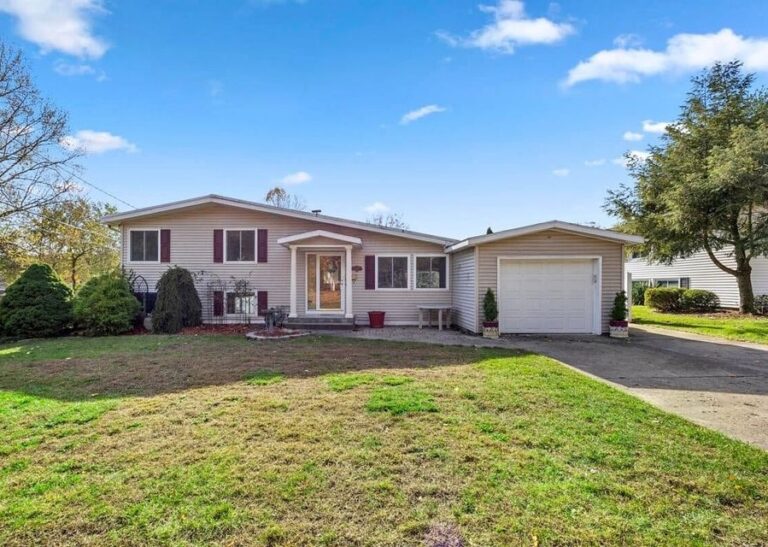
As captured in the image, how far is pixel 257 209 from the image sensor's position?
12820 mm

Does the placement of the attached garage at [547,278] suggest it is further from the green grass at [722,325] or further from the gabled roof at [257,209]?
the green grass at [722,325]

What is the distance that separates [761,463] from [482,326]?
7.52 metres

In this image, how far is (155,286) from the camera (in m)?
12.9

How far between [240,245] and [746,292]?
19.1 meters

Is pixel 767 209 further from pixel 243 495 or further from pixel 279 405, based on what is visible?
pixel 243 495

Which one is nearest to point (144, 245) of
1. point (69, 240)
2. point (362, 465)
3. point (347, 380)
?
point (347, 380)

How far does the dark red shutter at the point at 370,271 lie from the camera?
1296 cm

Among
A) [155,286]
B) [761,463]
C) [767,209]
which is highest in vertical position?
[767,209]

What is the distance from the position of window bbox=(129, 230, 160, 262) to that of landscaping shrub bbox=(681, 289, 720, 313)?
70.7 ft

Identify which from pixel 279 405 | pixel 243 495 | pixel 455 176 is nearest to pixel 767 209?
pixel 455 176

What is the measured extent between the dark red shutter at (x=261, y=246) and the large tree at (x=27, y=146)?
11.4 meters

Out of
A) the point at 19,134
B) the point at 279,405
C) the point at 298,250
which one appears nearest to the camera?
the point at 279,405

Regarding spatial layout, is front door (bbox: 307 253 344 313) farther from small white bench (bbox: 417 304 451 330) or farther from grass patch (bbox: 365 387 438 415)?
grass patch (bbox: 365 387 438 415)

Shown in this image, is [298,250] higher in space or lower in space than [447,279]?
higher
